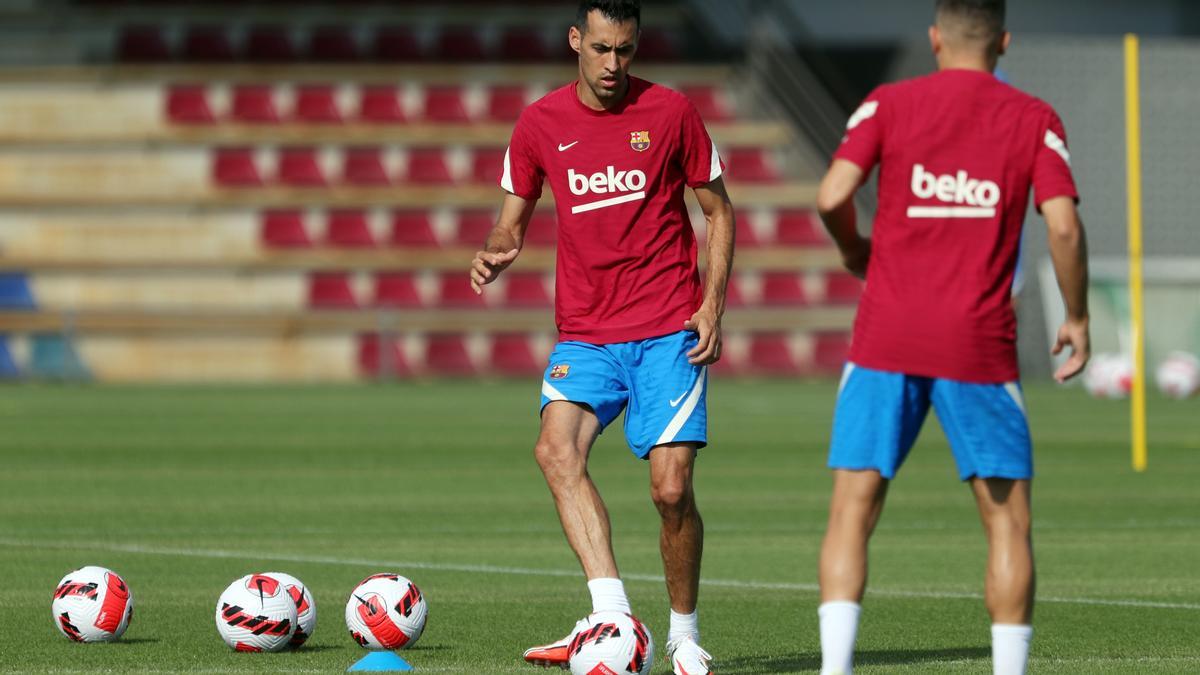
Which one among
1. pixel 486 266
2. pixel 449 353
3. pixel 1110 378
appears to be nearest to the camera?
pixel 486 266

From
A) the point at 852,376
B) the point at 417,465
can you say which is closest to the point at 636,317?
the point at 852,376

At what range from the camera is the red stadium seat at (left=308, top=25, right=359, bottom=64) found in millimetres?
33750

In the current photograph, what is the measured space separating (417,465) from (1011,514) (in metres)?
11.0

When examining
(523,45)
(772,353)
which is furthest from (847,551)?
(523,45)

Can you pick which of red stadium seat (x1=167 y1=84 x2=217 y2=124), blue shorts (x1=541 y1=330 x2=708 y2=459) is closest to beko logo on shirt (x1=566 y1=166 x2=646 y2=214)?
blue shorts (x1=541 y1=330 x2=708 y2=459)

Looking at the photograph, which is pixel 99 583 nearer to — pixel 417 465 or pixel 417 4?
pixel 417 465

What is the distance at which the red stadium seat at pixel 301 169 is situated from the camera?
3241 centimetres

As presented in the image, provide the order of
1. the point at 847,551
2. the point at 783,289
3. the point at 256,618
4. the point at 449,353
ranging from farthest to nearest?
the point at 783,289, the point at 449,353, the point at 256,618, the point at 847,551

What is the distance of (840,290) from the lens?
104ft

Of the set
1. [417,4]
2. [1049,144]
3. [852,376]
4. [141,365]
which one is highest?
[417,4]

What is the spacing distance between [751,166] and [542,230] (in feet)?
11.1

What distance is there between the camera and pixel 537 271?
1227 inches

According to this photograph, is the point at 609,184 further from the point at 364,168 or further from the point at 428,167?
the point at 364,168

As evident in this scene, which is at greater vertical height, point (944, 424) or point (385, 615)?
point (944, 424)
